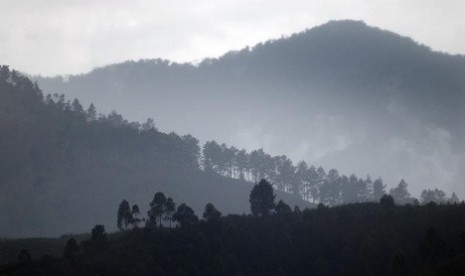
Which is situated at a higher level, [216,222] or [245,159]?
[245,159]

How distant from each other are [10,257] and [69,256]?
710 inches

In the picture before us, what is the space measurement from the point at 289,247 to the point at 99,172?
274 ft

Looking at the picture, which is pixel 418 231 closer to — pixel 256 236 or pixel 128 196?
pixel 256 236

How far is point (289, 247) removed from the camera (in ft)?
312

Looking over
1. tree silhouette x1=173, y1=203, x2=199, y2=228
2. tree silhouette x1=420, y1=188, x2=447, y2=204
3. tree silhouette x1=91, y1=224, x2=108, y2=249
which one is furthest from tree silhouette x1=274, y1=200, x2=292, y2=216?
tree silhouette x1=420, y1=188, x2=447, y2=204

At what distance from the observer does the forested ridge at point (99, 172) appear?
14925 cm

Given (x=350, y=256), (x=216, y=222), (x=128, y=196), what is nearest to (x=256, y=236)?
(x=216, y=222)

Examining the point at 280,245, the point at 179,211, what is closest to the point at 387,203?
the point at 280,245

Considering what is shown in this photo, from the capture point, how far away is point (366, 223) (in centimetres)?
9931

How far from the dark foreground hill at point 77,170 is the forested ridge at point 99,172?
0.26 meters

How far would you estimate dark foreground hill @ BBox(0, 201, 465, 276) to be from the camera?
84750 millimetres

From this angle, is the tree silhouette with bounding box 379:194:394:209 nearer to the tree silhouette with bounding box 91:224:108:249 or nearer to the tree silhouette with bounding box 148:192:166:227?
the tree silhouette with bounding box 148:192:166:227

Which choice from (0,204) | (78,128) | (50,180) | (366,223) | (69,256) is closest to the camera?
(69,256)

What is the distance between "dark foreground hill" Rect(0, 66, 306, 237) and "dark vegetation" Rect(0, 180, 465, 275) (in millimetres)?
47028
